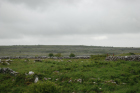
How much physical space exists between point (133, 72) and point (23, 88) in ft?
36.9

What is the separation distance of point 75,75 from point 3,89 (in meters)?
6.81

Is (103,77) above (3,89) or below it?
above

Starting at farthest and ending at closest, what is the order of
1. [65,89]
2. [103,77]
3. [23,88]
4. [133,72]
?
1. [133,72]
2. [103,77]
3. [23,88]
4. [65,89]

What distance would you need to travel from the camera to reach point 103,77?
1314 cm

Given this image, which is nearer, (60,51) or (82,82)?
(82,82)

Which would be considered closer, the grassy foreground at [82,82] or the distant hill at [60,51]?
the grassy foreground at [82,82]

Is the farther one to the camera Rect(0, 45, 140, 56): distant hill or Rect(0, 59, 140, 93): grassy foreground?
Rect(0, 45, 140, 56): distant hill

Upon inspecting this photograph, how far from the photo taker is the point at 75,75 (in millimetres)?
13664

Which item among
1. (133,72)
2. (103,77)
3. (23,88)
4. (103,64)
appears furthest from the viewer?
(103,64)

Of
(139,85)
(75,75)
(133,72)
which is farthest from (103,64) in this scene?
→ (139,85)

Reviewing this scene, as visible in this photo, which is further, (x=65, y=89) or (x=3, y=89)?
(x=3, y=89)

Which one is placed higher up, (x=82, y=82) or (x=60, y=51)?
(x=82, y=82)

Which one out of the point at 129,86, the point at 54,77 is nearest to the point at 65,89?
the point at 54,77

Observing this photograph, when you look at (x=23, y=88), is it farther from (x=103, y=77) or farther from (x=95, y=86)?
(x=103, y=77)
